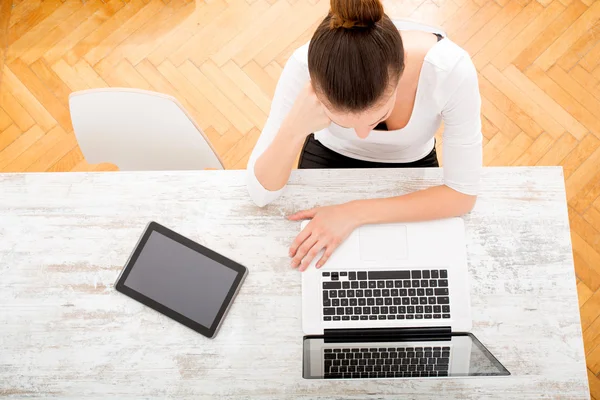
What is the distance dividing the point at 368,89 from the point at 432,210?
420mm

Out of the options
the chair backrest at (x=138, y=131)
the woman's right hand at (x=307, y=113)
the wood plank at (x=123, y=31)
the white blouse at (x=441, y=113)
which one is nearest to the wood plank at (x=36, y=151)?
the wood plank at (x=123, y=31)

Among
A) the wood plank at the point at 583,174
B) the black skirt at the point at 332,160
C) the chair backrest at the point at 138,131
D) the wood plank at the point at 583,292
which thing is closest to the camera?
the chair backrest at the point at 138,131

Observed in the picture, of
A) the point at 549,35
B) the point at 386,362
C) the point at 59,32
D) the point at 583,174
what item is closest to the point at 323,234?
the point at 386,362

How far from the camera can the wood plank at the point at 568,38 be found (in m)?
2.27

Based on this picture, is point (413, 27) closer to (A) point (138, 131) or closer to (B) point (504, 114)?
(A) point (138, 131)

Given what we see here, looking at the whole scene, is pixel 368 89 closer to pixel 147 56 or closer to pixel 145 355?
pixel 145 355

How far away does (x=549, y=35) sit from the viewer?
2289 millimetres

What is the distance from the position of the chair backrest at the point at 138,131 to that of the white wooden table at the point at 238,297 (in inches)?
6.0

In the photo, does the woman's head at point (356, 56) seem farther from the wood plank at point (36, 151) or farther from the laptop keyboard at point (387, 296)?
the wood plank at point (36, 151)

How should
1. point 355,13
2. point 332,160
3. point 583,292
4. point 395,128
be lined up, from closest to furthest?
1. point 355,13
2. point 395,128
3. point 332,160
4. point 583,292

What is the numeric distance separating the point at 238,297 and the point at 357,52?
631mm

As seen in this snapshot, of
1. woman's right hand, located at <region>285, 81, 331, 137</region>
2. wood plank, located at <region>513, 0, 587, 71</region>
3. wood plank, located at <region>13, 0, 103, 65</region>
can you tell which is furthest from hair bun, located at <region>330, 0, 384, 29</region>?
wood plank, located at <region>13, 0, 103, 65</region>

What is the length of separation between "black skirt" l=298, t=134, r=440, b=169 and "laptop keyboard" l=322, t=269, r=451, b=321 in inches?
17.7

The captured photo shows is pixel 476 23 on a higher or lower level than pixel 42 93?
higher
